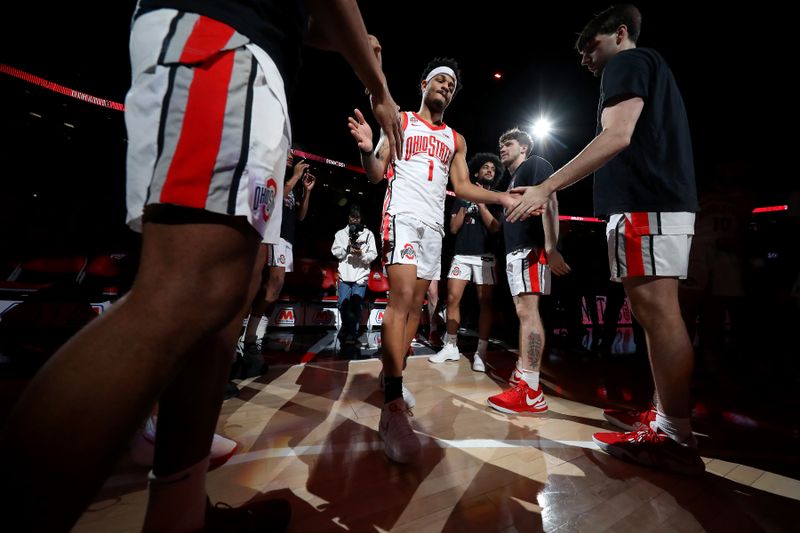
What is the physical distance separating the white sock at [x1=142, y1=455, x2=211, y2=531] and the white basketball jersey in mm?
1501

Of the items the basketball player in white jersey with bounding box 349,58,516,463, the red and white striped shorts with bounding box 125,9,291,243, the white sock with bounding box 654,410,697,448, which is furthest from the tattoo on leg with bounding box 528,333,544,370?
the red and white striped shorts with bounding box 125,9,291,243

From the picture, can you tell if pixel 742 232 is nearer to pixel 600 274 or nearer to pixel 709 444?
pixel 709 444

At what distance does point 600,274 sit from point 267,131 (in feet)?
30.0

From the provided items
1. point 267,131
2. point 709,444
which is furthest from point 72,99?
point 709,444

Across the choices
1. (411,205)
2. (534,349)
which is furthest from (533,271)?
(411,205)

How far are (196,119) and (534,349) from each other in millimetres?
2368

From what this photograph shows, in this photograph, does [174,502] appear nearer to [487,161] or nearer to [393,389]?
[393,389]

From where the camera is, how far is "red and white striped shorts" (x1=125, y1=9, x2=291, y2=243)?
0.51 metres

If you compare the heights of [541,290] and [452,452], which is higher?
[541,290]

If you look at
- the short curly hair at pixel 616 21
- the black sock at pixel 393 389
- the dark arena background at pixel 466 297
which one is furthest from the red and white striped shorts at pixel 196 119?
the short curly hair at pixel 616 21

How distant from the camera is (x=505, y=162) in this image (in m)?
3.10

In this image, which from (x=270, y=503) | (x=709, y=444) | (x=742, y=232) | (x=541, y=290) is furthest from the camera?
(x=742, y=232)

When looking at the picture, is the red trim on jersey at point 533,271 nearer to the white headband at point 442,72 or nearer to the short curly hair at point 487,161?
the white headband at point 442,72

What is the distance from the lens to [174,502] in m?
0.70
